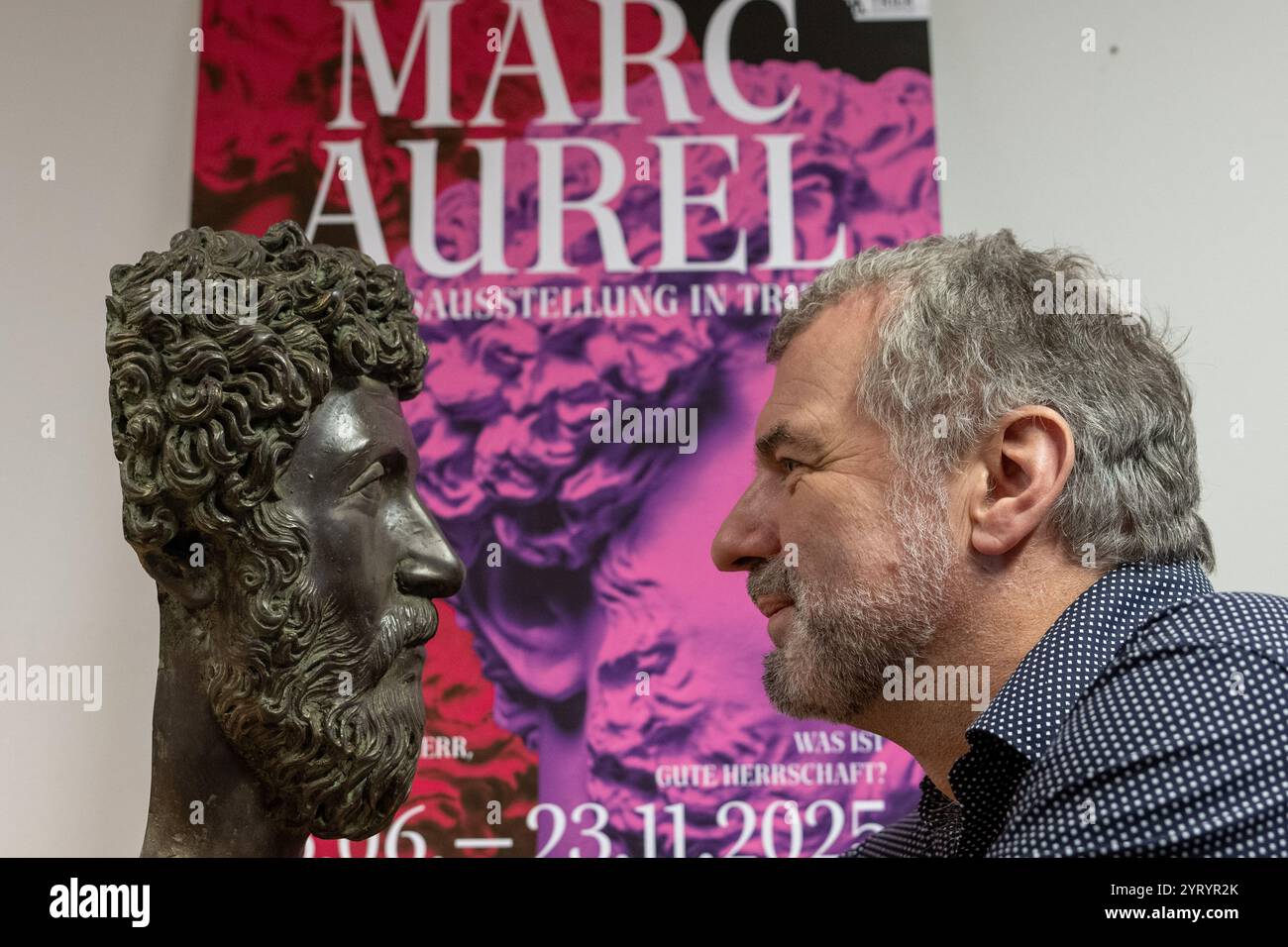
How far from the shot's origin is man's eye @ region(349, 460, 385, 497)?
1.60 metres

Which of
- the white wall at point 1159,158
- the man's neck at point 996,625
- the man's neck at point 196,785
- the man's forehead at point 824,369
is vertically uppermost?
the white wall at point 1159,158

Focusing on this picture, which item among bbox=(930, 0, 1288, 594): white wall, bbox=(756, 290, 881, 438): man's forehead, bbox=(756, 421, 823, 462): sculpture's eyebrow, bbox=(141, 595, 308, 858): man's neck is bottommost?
bbox=(141, 595, 308, 858): man's neck

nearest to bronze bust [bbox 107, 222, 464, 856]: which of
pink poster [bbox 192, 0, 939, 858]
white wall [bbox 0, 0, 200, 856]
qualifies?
pink poster [bbox 192, 0, 939, 858]

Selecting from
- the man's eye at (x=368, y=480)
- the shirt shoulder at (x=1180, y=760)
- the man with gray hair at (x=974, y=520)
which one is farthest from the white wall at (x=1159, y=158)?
the man's eye at (x=368, y=480)

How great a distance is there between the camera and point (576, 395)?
8.54 feet

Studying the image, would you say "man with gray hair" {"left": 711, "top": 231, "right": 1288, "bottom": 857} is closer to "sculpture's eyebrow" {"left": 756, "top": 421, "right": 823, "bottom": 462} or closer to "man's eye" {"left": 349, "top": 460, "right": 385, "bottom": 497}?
"sculpture's eyebrow" {"left": 756, "top": 421, "right": 823, "bottom": 462}

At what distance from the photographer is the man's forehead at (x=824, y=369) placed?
70.0 inches

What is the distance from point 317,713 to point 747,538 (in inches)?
24.7

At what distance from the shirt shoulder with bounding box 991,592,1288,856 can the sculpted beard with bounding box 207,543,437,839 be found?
72 cm

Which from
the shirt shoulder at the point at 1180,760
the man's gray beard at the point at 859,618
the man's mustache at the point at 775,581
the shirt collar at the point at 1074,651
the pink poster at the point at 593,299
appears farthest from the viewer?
the pink poster at the point at 593,299

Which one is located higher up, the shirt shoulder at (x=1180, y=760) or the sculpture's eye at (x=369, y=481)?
the sculpture's eye at (x=369, y=481)

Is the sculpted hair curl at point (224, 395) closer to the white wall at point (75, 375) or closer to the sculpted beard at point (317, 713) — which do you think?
the sculpted beard at point (317, 713)

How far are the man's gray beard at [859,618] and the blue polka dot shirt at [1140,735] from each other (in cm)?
18
